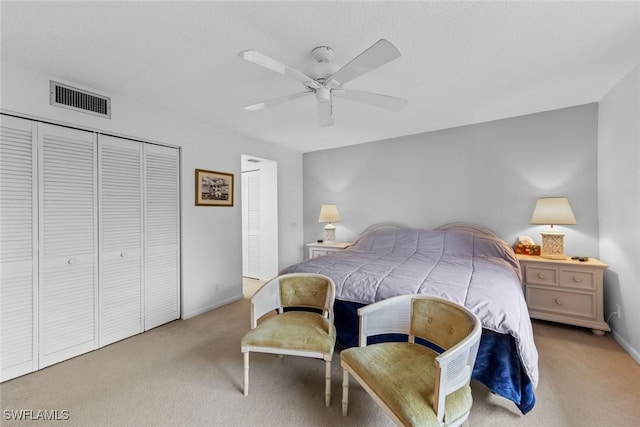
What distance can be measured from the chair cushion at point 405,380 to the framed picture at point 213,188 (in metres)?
2.64

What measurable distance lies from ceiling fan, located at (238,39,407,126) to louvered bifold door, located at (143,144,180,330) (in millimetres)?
1546

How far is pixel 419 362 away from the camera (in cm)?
146

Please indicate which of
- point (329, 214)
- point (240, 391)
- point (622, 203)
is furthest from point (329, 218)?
point (622, 203)

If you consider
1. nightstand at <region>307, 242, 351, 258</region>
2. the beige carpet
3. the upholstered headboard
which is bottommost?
the beige carpet

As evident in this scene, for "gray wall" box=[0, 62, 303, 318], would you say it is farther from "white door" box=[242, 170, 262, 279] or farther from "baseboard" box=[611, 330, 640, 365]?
"baseboard" box=[611, 330, 640, 365]

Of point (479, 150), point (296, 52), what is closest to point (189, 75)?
point (296, 52)

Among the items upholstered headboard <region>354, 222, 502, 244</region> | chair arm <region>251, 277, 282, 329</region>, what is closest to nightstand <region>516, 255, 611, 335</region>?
upholstered headboard <region>354, 222, 502, 244</region>

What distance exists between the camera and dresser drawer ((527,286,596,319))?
267 centimetres

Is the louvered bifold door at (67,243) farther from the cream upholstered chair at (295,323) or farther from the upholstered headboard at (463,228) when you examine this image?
the upholstered headboard at (463,228)

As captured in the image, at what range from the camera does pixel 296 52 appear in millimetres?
1892

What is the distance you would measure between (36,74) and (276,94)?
189cm

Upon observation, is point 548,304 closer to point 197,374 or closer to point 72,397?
point 197,374

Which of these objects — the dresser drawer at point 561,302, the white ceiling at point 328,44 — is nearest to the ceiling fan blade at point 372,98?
the white ceiling at point 328,44

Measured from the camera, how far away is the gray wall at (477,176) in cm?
301
